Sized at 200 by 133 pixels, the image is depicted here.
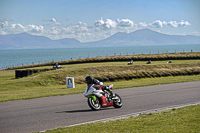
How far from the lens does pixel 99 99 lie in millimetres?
12648

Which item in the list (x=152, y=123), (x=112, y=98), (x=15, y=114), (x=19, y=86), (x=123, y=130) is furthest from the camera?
(x=19, y=86)

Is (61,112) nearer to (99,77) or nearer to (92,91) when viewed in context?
(92,91)

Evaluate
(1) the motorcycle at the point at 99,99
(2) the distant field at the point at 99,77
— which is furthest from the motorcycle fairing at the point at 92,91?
(2) the distant field at the point at 99,77

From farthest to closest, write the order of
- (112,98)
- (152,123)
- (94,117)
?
(112,98)
(94,117)
(152,123)

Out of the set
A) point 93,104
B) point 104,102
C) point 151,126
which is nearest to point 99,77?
point 104,102

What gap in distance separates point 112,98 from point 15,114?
4.04m

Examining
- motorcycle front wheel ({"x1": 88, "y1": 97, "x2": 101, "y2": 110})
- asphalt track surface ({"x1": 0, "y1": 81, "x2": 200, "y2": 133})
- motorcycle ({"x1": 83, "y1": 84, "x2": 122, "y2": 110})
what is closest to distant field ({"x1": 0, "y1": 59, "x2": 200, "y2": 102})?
asphalt track surface ({"x1": 0, "y1": 81, "x2": 200, "y2": 133})

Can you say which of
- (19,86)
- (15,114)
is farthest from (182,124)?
(19,86)

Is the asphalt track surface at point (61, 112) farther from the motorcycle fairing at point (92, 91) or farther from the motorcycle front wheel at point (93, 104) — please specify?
the motorcycle fairing at point (92, 91)

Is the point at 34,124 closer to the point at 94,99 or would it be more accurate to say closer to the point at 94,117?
the point at 94,117

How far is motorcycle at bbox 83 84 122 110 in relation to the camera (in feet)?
40.9

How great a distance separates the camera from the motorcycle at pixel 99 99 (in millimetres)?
12461

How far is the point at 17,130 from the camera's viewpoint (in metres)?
9.18

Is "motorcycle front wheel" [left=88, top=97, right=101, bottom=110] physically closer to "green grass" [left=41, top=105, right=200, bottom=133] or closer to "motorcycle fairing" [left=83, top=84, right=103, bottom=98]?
"motorcycle fairing" [left=83, top=84, right=103, bottom=98]
